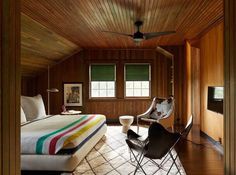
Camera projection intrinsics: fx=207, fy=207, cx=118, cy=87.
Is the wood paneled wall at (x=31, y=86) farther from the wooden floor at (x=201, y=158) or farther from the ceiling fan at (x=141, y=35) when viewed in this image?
the wooden floor at (x=201, y=158)

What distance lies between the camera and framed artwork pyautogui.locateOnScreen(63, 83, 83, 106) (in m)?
7.46

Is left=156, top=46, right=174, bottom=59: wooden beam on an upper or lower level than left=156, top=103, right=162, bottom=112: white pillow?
upper

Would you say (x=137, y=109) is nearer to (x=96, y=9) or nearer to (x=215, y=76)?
(x=215, y=76)

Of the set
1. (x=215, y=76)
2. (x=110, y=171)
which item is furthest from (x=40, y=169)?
(x=215, y=76)

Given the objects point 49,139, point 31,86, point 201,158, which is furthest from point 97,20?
point 31,86

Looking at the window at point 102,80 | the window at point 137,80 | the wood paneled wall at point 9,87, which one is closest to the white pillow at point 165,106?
the window at point 137,80

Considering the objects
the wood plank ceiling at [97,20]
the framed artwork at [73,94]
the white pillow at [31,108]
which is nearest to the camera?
the wood plank ceiling at [97,20]

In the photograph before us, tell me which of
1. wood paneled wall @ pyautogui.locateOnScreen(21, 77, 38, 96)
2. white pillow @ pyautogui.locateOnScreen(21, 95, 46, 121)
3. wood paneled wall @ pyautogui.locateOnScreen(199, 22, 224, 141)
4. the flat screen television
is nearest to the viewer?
the flat screen television

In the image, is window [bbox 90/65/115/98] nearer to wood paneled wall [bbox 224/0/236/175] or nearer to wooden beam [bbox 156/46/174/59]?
wooden beam [bbox 156/46/174/59]

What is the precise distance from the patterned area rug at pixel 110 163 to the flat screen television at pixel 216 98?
1.40 meters

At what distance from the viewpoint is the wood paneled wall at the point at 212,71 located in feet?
13.6

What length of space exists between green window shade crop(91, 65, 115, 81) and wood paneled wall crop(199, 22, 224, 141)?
10.7 feet

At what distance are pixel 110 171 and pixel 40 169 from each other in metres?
1.02

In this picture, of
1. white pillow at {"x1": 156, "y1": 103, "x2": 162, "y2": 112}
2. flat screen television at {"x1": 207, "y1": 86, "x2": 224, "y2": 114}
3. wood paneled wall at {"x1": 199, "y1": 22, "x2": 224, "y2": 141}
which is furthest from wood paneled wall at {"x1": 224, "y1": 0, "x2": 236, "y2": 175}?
white pillow at {"x1": 156, "y1": 103, "x2": 162, "y2": 112}
